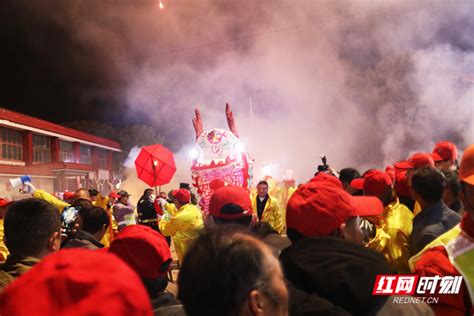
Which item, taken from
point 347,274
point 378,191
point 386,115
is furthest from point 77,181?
point 347,274

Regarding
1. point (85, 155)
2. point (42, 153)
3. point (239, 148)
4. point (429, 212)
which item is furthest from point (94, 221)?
point (85, 155)

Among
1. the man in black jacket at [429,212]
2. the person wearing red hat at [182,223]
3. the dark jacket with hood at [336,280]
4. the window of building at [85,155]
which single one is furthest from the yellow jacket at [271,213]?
the window of building at [85,155]

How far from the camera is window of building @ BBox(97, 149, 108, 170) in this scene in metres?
26.3

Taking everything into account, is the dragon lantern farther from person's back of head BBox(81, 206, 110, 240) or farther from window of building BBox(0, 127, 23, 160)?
window of building BBox(0, 127, 23, 160)

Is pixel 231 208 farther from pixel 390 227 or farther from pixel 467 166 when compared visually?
pixel 467 166

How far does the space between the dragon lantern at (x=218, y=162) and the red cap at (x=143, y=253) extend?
6.54 m

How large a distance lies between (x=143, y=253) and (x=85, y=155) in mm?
24024

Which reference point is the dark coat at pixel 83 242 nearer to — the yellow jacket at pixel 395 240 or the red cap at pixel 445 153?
the yellow jacket at pixel 395 240

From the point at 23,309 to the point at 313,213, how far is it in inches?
43.6

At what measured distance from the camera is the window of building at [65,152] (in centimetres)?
2134

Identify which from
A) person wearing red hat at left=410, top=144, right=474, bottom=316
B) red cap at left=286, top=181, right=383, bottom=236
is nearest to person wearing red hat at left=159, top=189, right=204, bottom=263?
red cap at left=286, top=181, right=383, bottom=236

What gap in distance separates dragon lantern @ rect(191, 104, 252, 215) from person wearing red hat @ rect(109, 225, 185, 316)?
21.4 feet

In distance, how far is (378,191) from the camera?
3184 mm

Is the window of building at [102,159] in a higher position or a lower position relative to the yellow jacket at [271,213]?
higher
